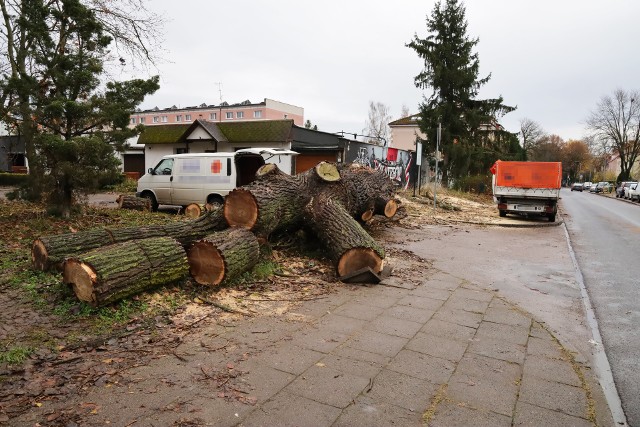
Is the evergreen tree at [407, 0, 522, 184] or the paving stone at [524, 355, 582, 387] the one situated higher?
the evergreen tree at [407, 0, 522, 184]

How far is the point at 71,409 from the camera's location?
2.62m

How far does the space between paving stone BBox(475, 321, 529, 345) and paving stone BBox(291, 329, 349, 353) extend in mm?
1397

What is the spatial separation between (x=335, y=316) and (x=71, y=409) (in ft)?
8.44

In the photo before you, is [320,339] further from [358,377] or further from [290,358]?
[358,377]

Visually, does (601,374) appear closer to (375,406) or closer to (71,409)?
(375,406)

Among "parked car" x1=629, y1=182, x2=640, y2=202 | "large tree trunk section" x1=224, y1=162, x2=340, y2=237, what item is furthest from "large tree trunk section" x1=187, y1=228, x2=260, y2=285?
"parked car" x1=629, y1=182, x2=640, y2=202

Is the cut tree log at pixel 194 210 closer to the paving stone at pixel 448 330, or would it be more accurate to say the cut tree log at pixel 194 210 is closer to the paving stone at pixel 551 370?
the paving stone at pixel 448 330

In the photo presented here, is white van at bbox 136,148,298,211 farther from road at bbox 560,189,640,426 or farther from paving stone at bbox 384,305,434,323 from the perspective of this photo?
road at bbox 560,189,640,426

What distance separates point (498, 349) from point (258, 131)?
67.8 ft

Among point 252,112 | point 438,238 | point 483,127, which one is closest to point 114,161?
point 438,238

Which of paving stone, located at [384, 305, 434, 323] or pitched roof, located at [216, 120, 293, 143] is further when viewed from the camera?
pitched roof, located at [216, 120, 293, 143]

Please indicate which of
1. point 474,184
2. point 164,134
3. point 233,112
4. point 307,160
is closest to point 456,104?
point 474,184

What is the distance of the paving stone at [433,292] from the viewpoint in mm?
5461

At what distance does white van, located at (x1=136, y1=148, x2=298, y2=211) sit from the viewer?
38.9 feet
